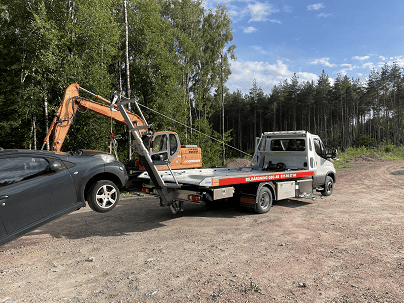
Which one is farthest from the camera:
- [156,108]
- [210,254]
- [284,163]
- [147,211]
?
[156,108]

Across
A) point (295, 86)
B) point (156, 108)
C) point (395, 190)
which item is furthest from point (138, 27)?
point (295, 86)

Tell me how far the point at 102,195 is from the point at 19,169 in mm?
1945

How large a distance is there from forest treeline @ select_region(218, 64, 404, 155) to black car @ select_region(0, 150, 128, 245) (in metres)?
54.2

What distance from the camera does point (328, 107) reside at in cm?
5534

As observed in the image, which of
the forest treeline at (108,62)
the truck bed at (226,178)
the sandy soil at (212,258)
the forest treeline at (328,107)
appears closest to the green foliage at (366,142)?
the forest treeline at (328,107)

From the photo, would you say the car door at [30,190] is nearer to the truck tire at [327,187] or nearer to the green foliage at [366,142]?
the truck tire at [327,187]

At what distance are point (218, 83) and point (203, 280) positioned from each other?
30.3 m

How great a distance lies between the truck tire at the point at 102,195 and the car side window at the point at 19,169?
134 cm

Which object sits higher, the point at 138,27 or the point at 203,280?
the point at 138,27

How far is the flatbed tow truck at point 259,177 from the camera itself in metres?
6.21

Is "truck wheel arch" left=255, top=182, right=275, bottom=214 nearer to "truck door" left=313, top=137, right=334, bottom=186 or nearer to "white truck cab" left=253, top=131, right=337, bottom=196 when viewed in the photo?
"white truck cab" left=253, top=131, right=337, bottom=196

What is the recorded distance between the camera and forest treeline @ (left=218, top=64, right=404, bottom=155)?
5562 centimetres

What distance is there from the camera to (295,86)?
193 feet

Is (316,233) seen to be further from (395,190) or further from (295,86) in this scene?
(295,86)
